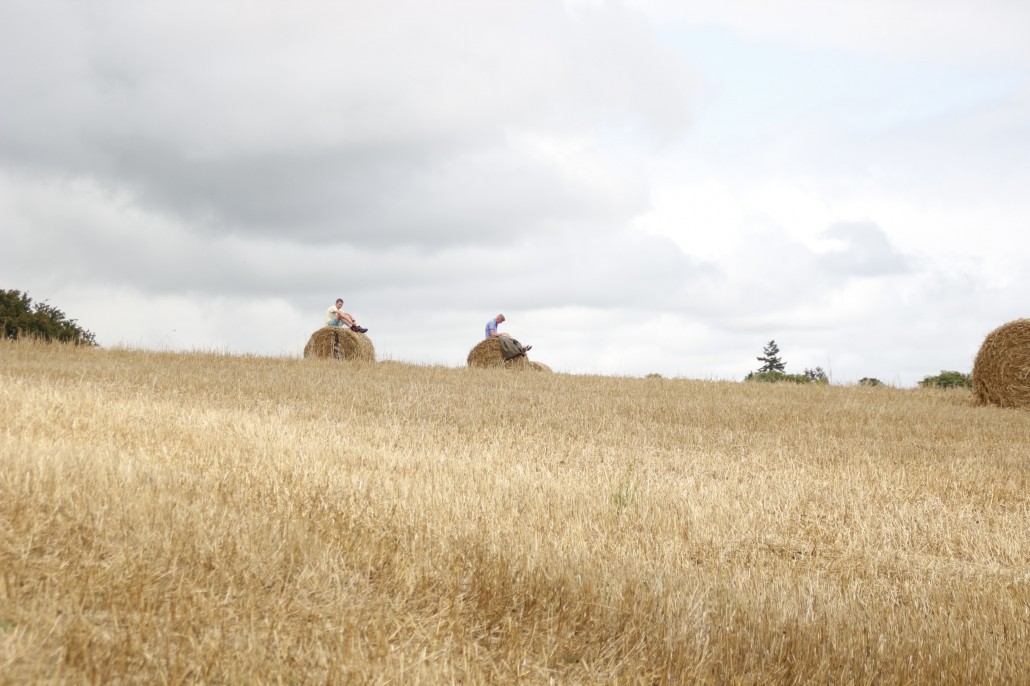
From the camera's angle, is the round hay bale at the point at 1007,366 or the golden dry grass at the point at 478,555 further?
the round hay bale at the point at 1007,366

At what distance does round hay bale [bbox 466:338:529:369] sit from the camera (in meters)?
27.1

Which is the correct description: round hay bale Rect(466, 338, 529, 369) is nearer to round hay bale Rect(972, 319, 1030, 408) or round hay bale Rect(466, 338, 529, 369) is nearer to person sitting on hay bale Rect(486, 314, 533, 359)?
person sitting on hay bale Rect(486, 314, 533, 359)

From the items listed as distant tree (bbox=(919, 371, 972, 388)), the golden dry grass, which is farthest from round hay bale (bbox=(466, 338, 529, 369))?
distant tree (bbox=(919, 371, 972, 388))

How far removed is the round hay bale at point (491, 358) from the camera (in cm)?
2714

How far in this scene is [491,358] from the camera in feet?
90.4

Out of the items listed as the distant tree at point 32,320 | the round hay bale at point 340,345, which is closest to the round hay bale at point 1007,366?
the round hay bale at point 340,345

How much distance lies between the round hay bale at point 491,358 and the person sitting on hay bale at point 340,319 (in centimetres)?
358

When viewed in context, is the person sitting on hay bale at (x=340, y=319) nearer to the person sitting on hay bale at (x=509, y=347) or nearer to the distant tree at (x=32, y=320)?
the person sitting on hay bale at (x=509, y=347)

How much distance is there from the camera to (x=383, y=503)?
7285 mm

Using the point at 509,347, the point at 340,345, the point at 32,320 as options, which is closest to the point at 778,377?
the point at 509,347

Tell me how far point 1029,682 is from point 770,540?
323 cm

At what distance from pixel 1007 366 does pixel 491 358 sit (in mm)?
14291

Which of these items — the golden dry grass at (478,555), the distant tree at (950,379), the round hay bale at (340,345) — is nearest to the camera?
the golden dry grass at (478,555)

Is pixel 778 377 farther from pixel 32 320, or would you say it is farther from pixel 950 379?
pixel 32 320
